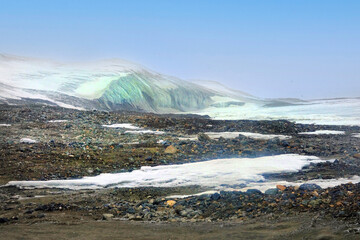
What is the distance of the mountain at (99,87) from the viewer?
151ft

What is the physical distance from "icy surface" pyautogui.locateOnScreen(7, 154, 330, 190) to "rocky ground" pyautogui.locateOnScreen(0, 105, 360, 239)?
44cm

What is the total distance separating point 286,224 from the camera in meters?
6.50

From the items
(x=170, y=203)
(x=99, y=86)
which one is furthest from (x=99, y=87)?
(x=170, y=203)

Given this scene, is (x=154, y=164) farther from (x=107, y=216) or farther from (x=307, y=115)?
(x=307, y=115)

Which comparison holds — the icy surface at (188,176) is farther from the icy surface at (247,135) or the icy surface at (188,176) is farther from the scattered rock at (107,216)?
the icy surface at (247,135)

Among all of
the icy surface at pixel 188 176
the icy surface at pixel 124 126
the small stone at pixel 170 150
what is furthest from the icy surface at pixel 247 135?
the icy surface at pixel 188 176

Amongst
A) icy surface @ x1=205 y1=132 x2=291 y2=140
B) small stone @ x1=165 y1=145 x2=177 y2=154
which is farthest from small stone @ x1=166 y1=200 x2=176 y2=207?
icy surface @ x1=205 y1=132 x2=291 y2=140

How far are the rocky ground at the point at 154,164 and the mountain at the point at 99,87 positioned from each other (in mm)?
21144

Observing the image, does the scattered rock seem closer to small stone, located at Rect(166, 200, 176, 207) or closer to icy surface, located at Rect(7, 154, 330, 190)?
small stone, located at Rect(166, 200, 176, 207)

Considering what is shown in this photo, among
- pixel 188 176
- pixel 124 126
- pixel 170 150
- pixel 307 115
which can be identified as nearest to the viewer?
pixel 188 176

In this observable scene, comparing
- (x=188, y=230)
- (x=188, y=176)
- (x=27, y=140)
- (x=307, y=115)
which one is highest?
(x=307, y=115)

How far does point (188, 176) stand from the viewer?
38.7 feet

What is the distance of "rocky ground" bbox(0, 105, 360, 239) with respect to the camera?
6949mm

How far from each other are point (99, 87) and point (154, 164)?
42.4m
